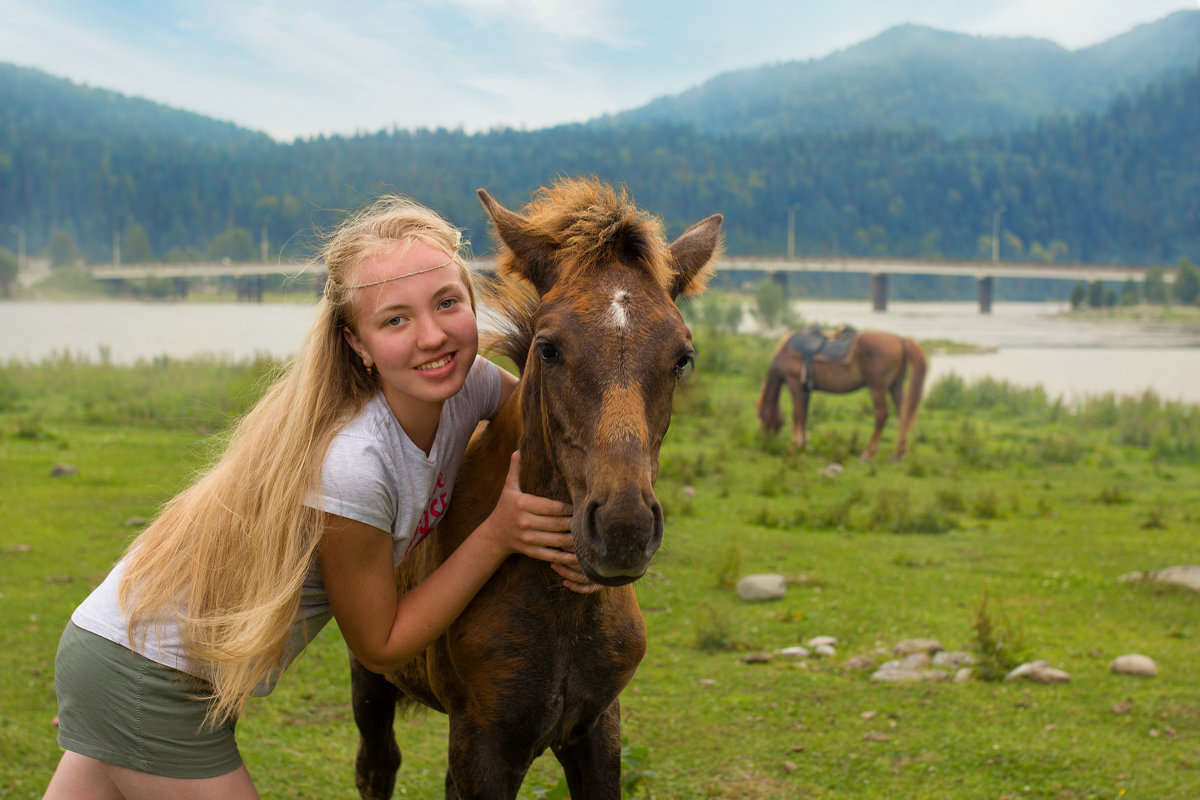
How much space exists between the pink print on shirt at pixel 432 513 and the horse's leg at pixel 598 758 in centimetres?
73

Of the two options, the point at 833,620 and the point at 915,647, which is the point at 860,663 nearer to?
the point at 915,647

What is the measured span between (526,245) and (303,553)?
95 centimetres

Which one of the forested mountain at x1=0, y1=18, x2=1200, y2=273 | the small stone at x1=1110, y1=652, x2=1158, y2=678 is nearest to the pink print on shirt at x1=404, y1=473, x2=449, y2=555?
the small stone at x1=1110, y1=652, x2=1158, y2=678

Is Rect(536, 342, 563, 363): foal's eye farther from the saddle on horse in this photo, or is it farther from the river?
the saddle on horse

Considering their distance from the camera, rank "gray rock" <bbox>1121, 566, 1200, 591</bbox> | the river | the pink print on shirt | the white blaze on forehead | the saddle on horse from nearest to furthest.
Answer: the white blaze on forehead
the pink print on shirt
"gray rock" <bbox>1121, 566, 1200, 591</bbox>
the saddle on horse
the river

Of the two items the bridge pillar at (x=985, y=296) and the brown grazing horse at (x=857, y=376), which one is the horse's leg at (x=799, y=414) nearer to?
the brown grazing horse at (x=857, y=376)

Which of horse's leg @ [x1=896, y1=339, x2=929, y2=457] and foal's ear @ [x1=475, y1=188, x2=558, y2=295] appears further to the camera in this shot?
horse's leg @ [x1=896, y1=339, x2=929, y2=457]

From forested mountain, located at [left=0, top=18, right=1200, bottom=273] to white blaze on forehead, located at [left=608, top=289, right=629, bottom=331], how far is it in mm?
→ 71229

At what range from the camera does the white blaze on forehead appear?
186cm

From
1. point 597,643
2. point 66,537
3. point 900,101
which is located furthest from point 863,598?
point 900,101

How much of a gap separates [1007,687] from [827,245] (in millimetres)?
96868

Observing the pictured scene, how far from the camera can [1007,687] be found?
5270 mm

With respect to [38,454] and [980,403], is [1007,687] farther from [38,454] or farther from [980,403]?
[980,403]

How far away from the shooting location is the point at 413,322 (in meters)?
2.02
